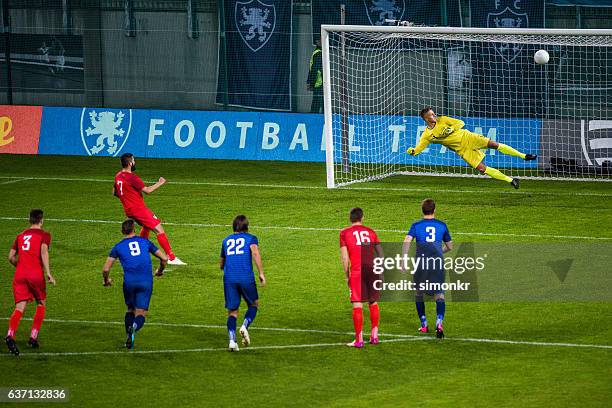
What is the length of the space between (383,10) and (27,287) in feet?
78.9

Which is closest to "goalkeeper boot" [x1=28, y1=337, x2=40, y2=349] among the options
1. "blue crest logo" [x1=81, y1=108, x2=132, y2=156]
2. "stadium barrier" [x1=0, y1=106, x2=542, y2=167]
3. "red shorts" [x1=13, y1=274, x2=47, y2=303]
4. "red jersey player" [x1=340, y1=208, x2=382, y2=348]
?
"red shorts" [x1=13, y1=274, x2=47, y2=303]

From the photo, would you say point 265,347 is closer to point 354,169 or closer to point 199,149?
point 354,169

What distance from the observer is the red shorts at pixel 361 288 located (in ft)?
46.3

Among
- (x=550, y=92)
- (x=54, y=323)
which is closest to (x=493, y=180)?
(x=550, y=92)

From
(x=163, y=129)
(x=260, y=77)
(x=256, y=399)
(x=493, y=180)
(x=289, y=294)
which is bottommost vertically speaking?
(x=256, y=399)

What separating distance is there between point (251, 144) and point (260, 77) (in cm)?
619

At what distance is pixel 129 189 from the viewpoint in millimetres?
18891

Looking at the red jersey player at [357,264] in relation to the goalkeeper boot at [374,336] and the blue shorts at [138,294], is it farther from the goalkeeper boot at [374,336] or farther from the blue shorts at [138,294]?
the blue shorts at [138,294]

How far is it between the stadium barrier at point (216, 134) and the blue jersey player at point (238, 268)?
15112 mm

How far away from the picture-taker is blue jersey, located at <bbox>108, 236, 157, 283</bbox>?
46.4ft

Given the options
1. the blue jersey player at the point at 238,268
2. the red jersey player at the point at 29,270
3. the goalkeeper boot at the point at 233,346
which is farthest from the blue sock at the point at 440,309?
the red jersey player at the point at 29,270

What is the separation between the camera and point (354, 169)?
29.1 meters

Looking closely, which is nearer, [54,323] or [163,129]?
[54,323]

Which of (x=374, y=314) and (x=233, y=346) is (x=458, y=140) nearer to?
(x=374, y=314)
